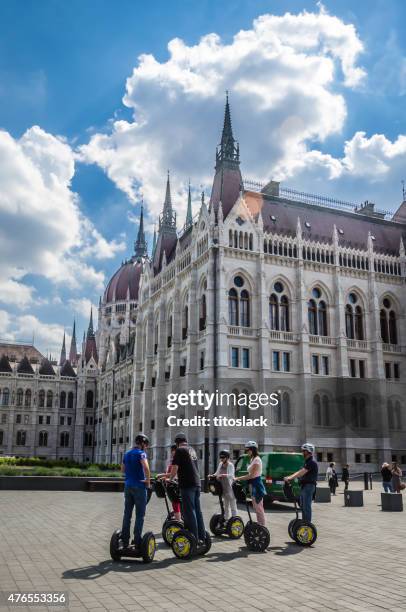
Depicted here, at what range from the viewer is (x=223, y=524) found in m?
13.6

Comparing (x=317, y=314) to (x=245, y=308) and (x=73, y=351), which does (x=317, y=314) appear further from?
(x=73, y=351)

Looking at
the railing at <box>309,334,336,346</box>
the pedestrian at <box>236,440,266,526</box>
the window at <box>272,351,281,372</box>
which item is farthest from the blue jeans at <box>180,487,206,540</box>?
the railing at <box>309,334,336,346</box>

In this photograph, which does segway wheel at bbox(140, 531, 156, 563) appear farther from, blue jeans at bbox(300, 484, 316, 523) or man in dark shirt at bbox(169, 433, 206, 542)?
→ blue jeans at bbox(300, 484, 316, 523)

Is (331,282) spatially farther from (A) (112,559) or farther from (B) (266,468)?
(A) (112,559)

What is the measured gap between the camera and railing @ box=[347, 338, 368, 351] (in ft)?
176

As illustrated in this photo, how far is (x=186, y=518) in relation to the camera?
10.8 metres

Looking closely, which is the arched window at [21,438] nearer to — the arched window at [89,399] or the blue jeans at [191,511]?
the arched window at [89,399]

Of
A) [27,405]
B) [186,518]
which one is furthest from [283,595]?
[27,405]

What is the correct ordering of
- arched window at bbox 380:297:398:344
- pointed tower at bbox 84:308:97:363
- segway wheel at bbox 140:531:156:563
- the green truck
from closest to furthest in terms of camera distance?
segway wheel at bbox 140:531:156:563 < the green truck < arched window at bbox 380:297:398:344 < pointed tower at bbox 84:308:97:363

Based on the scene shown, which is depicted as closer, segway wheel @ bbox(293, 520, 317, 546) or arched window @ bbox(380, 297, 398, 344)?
segway wheel @ bbox(293, 520, 317, 546)

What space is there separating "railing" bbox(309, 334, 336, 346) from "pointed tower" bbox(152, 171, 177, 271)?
21.7 meters

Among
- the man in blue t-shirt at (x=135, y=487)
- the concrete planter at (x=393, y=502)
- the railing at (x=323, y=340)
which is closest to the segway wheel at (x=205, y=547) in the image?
the man in blue t-shirt at (x=135, y=487)

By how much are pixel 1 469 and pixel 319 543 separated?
21.4 metres

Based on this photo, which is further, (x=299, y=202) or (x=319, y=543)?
(x=299, y=202)
